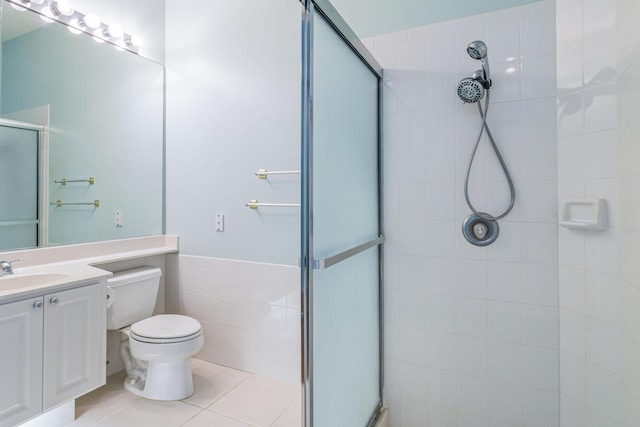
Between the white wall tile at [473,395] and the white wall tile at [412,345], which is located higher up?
the white wall tile at [412,345]

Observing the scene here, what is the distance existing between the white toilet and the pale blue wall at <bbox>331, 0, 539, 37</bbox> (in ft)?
6.56

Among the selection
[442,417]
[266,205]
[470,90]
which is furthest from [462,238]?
[266,205]

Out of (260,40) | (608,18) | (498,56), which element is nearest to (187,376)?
(260,40)

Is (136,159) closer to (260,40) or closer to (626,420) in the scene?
(260,40)

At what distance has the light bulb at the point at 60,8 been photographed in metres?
1.92

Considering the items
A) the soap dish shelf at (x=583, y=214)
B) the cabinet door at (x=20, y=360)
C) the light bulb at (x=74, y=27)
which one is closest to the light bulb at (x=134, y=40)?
the light bulb at (x=74, y=27)

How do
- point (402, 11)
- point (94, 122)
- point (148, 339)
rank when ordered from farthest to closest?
point (94, 122) → point (148, 339) → point (402, 11)

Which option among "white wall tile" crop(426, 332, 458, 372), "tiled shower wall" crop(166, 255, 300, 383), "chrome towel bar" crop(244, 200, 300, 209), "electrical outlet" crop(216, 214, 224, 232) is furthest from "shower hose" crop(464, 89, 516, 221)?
"electrical outlet" crop(216, 214, 224, 232)

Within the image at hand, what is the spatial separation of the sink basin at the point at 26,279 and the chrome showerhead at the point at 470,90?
213 cm

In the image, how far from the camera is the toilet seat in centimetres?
181

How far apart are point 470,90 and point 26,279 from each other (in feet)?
7.51

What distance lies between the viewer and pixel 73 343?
5.22 feet

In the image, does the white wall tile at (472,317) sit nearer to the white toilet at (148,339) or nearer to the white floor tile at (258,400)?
the white floor tile at (258,400)

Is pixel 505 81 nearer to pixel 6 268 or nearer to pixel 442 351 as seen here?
pixel 442 351
